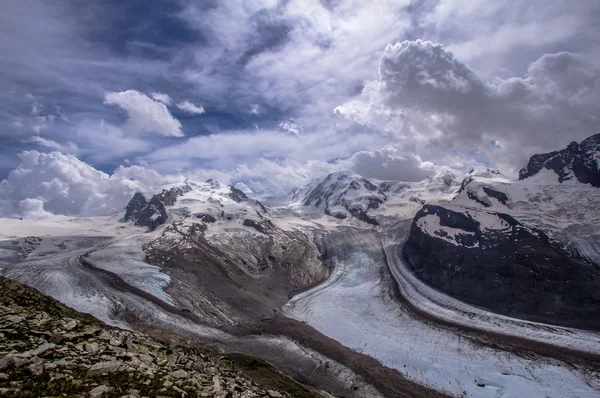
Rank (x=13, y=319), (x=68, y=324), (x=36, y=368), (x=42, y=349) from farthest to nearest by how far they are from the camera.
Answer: (x=68, y=324), (x=13, y=319), (x=42, y=349), (x=36, y=368)

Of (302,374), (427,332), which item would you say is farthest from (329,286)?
(302,374)

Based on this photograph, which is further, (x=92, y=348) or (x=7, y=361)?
(x=92, y=348)

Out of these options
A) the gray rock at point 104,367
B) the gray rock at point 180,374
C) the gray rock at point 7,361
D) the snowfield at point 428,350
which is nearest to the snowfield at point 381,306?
the snowfield at point 428,350

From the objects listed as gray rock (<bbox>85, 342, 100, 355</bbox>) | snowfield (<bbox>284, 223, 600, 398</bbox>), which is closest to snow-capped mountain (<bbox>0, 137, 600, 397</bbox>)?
snowfield (<bbox>284, 223, 600, 398</bbox>)

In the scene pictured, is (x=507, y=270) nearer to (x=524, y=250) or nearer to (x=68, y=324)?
(x=524, y=250)

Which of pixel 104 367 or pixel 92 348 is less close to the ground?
pixel 92 348

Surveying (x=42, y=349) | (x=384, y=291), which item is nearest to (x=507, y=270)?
(x=384, y=291)

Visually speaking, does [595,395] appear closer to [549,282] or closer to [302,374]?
[302,374]
